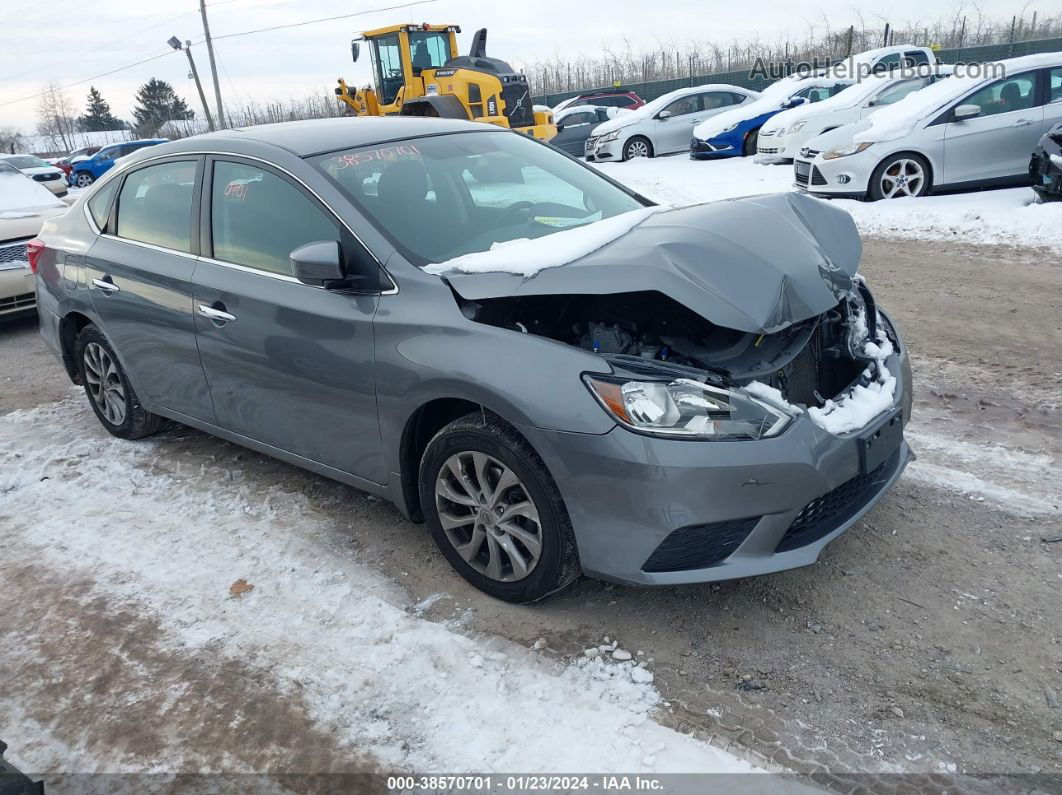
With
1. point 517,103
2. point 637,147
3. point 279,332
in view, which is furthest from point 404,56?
point 279,332

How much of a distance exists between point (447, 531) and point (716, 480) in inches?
45.3

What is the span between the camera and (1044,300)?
6.34 m

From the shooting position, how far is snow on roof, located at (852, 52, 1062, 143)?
33.6 feet

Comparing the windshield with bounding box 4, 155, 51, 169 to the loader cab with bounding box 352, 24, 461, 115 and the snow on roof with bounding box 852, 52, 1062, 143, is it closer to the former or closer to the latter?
the loader cab with bounding box 352, 24, 461, 115

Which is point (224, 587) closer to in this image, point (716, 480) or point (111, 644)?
point (111, 644)

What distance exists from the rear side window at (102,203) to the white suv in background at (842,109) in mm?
12355

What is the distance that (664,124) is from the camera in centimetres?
1905

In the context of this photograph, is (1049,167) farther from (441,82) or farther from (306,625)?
(441,82)

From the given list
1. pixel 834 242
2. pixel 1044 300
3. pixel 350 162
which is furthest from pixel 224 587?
pixel 1044 300

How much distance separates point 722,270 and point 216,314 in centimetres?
233

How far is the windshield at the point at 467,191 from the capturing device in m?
3.48

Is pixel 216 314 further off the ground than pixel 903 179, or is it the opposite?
pixel 216 314

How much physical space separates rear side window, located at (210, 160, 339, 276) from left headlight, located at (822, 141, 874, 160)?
8.95 m

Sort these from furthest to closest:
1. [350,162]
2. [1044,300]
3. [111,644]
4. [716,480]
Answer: [1044,300] < [350,162] < [111,644] < [716,480]
